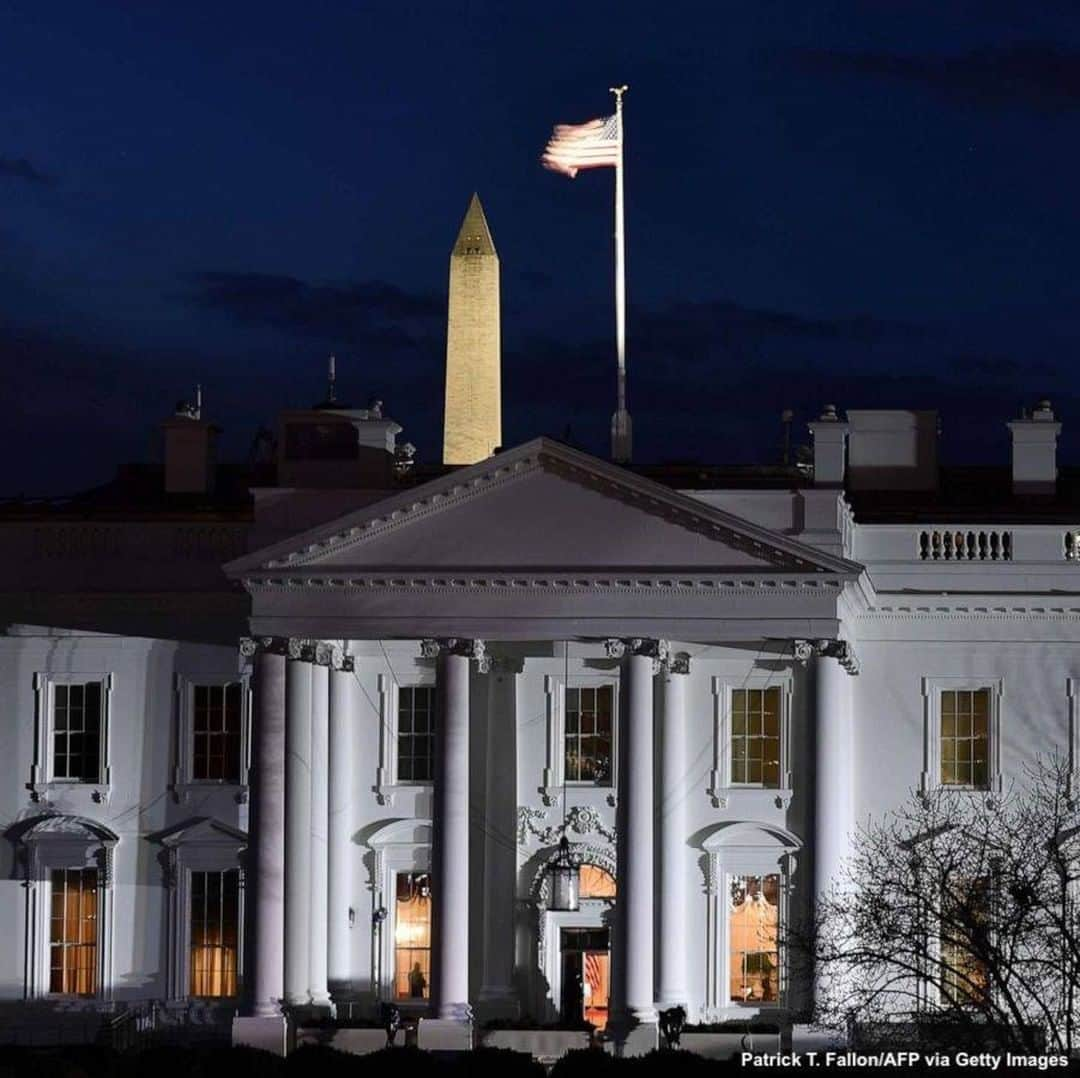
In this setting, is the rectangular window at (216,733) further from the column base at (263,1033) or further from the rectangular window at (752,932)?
the rectangular window at (752,932)

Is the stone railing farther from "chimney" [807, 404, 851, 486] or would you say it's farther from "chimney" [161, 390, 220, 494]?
"chimney" [161, 390, 220, 494]

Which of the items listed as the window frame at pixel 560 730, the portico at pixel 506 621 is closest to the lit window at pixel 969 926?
the portico at pixel 506 621

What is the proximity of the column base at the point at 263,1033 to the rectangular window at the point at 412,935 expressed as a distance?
3855 millimetres

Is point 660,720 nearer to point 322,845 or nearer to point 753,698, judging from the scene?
point 753,698

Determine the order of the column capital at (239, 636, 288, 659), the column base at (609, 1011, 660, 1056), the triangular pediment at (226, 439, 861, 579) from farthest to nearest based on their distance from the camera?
1. the column capital at (239, 636, 288, 659)
2. the triangular pediment at (226, 439, 861, 579)
3. the column base at (609, 1011, 660, 1056)

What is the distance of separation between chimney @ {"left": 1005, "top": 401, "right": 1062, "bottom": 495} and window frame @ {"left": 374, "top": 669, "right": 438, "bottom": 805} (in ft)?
40.4

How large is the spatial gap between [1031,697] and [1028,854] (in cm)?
740

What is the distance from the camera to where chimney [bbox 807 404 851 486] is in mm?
68812

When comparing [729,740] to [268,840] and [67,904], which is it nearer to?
[268,840]

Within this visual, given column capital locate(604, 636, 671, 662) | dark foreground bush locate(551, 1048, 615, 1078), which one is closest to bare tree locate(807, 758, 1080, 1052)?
dark foreground bush locate(551, 1048, 615, 1078)

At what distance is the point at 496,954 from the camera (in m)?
68.1

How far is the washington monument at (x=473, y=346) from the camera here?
323ft

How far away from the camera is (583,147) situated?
73.2 metres

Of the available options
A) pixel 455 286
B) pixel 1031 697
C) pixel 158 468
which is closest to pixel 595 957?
pixel 1031 697
